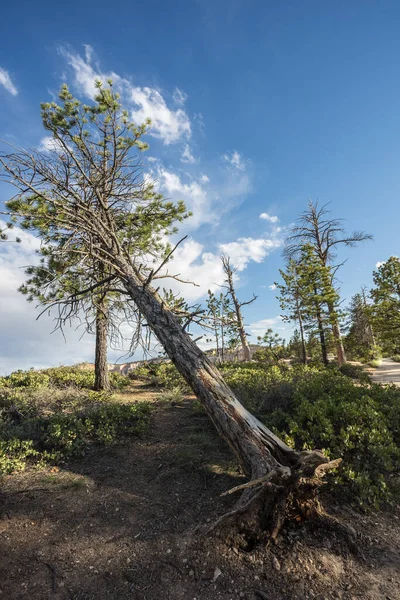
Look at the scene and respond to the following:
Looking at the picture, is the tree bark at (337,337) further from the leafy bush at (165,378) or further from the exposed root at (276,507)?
the exposed root at (276,507)

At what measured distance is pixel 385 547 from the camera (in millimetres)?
3020

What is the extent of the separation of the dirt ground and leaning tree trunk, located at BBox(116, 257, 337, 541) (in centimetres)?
26

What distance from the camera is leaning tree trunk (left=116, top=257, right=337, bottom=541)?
10.5 feet

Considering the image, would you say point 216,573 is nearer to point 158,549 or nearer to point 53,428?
point 158,549

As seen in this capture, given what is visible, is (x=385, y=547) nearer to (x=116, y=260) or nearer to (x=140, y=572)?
(x=140, y=572)

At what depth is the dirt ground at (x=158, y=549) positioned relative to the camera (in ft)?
8.54

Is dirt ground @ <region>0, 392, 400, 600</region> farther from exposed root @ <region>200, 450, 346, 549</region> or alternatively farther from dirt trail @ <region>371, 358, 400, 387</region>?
dirt trail @ <region>371, 358, 400, 387</region>

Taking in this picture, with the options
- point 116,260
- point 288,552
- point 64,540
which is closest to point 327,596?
point 288,552

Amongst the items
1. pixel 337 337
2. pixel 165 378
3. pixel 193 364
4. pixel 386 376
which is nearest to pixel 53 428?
pixel 193 364

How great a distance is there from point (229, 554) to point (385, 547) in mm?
1631

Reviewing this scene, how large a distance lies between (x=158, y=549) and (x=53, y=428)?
10.6 ft

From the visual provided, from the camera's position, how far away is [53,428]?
5328 millimetres

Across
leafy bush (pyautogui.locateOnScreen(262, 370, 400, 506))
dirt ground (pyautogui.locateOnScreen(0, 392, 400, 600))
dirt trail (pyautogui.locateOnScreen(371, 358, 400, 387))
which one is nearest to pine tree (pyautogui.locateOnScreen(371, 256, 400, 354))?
dirt trail (pyautogui.locateOnScreen(371, 358, 400, 387))

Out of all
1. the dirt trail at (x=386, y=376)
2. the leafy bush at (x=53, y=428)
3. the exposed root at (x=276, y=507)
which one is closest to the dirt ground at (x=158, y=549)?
the exposed root at (x=276, y=507)
